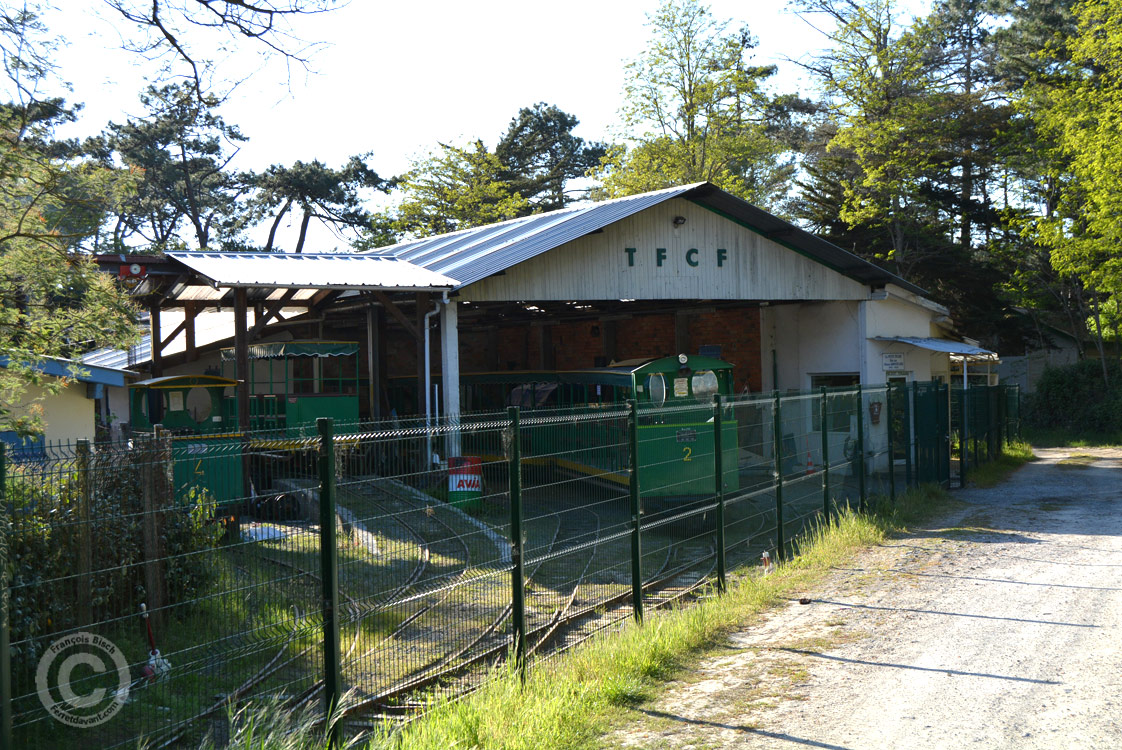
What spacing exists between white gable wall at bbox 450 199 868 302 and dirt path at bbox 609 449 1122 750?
8747 millimetres

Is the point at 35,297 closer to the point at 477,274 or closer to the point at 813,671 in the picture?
the point at 813,671

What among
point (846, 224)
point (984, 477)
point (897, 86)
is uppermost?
point (897, 86)

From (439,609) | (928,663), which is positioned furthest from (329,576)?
(928,663)

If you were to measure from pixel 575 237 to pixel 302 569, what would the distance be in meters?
13.4

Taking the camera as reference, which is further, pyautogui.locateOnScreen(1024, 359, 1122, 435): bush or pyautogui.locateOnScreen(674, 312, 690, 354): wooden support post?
pyautogui.locateOnScreen(1024, 359, 1122, 435): bush

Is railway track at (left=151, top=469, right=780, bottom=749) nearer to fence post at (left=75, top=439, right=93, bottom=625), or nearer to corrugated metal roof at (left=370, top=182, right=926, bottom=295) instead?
fence post at (left=75, top=439, right=93, bottom=625)

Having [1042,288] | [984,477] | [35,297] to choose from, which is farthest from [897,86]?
[35,297]

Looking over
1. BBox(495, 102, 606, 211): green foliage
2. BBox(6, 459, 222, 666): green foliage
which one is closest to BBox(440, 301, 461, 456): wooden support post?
BBox(6, 459, 222, 666): green foliage

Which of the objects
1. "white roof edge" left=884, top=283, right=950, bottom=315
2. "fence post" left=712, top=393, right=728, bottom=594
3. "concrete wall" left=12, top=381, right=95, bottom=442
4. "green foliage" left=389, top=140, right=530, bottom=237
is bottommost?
"fence post" left=712, top=393, right=728, bottom=594

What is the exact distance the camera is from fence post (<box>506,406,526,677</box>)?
6539 millimetres

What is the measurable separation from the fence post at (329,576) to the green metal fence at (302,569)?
0.03 ft

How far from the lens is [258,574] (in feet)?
16.2

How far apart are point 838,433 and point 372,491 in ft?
31.7

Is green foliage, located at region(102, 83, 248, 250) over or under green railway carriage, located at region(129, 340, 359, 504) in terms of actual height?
over
